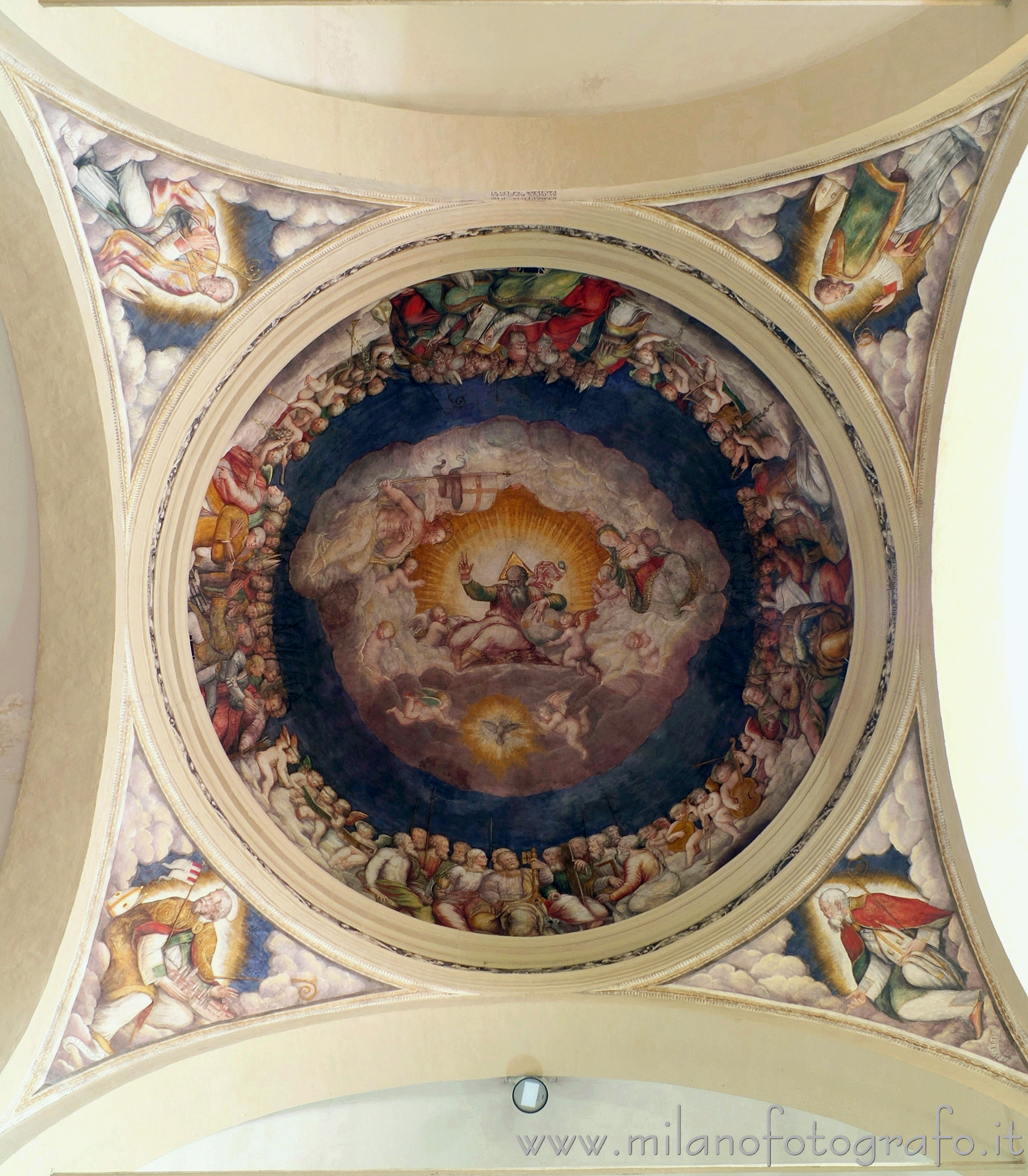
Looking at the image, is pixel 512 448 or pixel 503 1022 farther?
pixel 512 448

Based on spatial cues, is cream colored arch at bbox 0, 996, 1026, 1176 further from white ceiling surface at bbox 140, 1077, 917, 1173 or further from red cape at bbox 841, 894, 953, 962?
red cape at bbox 841, 894, 953, 962

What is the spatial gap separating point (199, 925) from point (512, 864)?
277 cm

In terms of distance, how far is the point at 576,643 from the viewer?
10.6 meters

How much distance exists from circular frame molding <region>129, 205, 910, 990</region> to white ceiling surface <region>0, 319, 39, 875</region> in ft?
2.60

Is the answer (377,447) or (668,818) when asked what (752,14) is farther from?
(668,818)

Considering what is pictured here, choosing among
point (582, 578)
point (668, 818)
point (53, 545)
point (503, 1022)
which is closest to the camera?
point (53, 545)

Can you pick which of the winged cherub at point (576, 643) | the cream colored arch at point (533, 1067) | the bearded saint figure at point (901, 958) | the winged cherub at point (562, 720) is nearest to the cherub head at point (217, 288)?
the winged cherub at point (576, 643)

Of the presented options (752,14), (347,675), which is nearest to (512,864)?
(347,675)

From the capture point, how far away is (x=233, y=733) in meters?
9.27

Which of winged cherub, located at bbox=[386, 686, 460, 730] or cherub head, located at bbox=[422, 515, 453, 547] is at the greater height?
cherub head, located at bbox=[422, 515, 453, 547]

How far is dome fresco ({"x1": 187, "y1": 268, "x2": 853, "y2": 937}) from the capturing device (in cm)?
900

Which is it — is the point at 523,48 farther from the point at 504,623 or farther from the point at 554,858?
the point at 554,858

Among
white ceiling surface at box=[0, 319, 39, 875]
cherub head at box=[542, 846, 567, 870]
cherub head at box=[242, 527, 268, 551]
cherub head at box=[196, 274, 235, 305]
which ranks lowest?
cherub head at box=[542, 846, 567, 870]

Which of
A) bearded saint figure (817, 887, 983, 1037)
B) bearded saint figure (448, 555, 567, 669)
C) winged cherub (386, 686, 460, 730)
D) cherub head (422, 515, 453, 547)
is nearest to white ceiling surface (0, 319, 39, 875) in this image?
winged cherub (386, 686, 460, 730)
